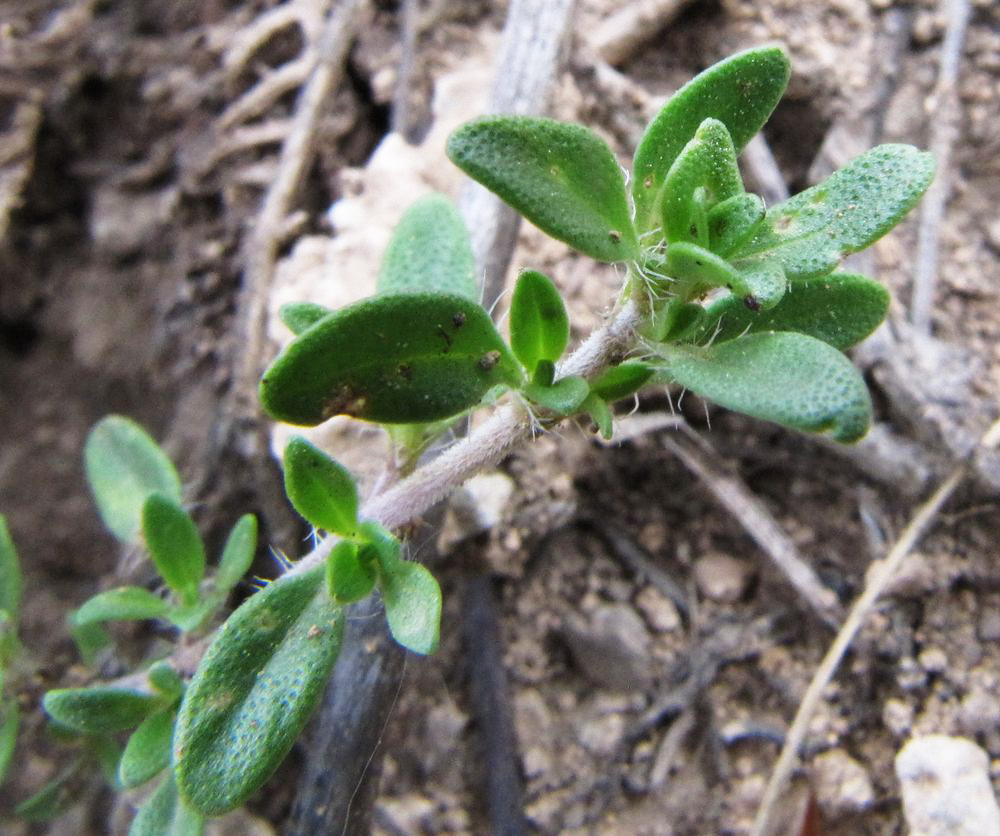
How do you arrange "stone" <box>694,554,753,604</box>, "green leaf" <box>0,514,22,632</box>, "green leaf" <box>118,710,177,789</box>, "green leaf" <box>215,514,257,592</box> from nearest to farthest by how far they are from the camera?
"green leaf" <box>118,710,177,789</box> → "green leaf" <box>215,514,257,592</box> → "green leaf" <box>0,514,22,632</box> → "stone" <box>694,554,753,604</box>

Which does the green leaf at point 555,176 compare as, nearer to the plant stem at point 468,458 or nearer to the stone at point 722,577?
the plant stem at point 468,458

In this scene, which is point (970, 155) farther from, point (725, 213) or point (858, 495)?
point (725, 213)

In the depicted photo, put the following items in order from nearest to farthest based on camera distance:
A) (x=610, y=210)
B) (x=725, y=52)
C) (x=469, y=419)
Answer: (x=610, y=210) < (x=469, y=419) < (x=725, y=52)

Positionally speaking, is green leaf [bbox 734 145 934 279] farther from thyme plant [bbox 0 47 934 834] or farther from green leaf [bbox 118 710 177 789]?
green leaf [bbox 118 710 177 789]

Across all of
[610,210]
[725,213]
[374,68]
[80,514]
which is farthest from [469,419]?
[80,514]

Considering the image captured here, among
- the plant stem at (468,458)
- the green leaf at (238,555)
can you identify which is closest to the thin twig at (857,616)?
the plant stem at (468,458)

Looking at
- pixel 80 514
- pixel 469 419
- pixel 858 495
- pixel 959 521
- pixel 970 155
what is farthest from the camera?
pixel 80 514

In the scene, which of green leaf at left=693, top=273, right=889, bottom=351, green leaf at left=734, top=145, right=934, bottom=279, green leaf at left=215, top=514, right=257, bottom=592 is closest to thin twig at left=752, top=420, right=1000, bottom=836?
green leaf at left=693, top=273, right=889, bottom=351
